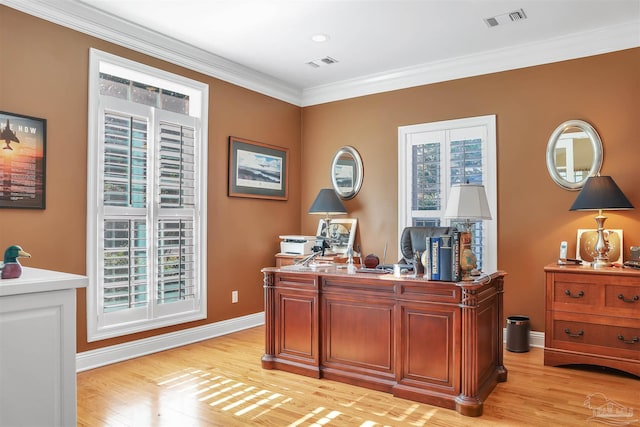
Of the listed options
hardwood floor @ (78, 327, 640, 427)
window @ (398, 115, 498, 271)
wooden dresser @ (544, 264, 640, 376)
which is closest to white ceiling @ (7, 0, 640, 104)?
window @ (398, 115, 498, 271)

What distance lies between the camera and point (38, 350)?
5.57ft

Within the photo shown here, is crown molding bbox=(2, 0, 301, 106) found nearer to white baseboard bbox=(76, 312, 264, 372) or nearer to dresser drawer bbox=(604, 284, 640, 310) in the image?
white baseboard bbox=(76, 312, 264, 372)

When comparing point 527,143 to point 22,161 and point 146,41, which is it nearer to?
point 146,41

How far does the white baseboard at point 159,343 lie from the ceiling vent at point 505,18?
12.2ft

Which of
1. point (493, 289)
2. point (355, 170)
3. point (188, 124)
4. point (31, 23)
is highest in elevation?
point (31, 23)

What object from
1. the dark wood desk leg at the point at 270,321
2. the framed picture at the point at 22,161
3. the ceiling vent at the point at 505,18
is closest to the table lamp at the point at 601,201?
the ceiling vent at the point at 505,18

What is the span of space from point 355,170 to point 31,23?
3377 millimetres

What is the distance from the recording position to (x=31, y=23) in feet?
10.8

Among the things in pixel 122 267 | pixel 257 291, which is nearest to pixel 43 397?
pixel 122 267

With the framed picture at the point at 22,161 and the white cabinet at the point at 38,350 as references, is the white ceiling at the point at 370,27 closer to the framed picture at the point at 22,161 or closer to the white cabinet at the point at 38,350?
the framed picture at the point at 22,161

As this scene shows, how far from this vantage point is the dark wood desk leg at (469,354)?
107 inches

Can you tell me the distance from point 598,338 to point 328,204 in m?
2.75

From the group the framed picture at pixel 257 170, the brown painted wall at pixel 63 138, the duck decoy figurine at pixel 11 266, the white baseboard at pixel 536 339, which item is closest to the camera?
the duck decoy figurine at pixel 11 266

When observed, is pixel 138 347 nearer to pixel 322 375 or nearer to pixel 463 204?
pixel 322 375
